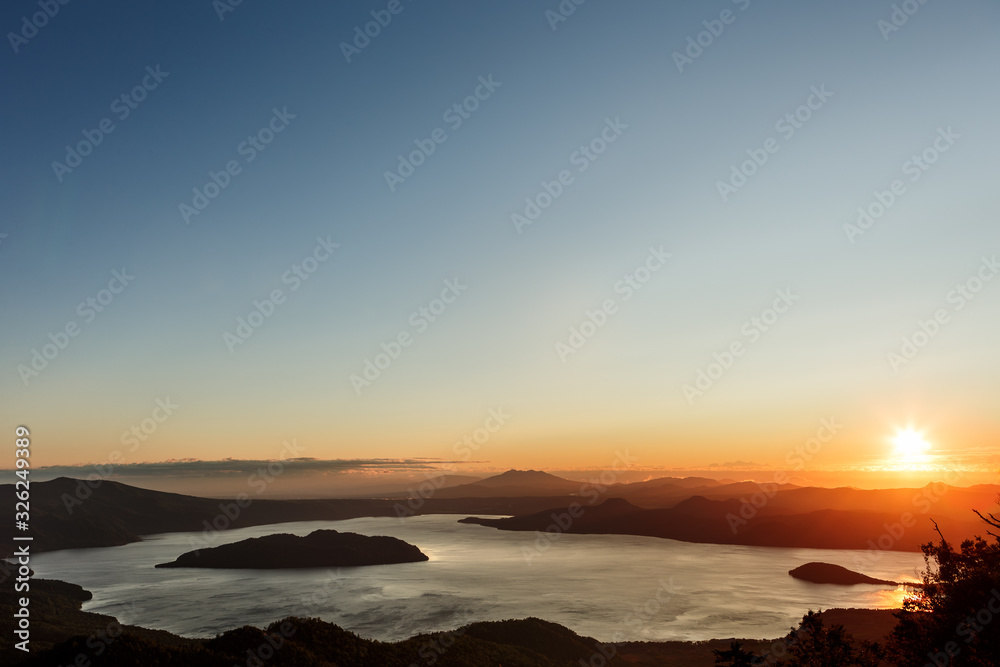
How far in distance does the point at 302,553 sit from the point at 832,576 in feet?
364

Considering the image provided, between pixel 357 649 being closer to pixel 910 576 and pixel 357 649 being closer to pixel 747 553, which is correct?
pixel 910 576

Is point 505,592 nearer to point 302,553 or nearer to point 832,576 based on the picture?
point 832,576

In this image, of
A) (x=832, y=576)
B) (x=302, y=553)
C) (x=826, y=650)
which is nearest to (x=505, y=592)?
(x=832, y=576)

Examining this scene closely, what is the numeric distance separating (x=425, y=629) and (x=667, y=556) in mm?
94779

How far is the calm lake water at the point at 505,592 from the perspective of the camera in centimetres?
7031

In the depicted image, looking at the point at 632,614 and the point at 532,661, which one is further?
the point at 632,614

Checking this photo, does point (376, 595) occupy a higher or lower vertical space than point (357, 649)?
lower

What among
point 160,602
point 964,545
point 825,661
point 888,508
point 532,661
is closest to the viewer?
point 825,661

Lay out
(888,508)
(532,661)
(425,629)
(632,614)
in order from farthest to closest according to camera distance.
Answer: (888,508)
(632,614)
(425,629)
(532,661)

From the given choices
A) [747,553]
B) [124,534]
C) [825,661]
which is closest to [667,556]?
[747,553]

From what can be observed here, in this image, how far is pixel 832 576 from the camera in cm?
10412

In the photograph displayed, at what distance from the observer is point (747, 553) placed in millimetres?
149875

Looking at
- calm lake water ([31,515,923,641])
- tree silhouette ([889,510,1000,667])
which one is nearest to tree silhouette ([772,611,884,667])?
tree silhouette ([889,510,1000,667])

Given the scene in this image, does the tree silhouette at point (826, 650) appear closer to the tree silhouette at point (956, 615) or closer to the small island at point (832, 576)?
the tree silhouette at point (956, 615)
